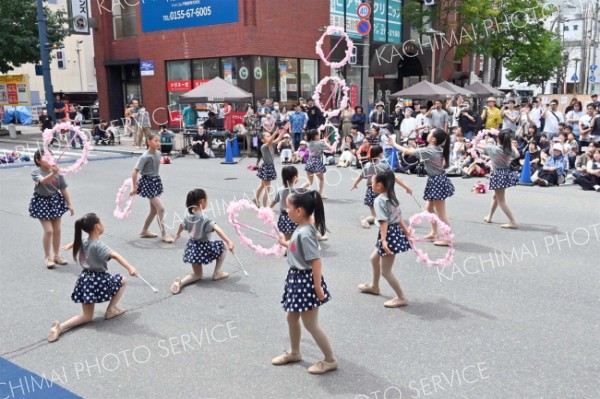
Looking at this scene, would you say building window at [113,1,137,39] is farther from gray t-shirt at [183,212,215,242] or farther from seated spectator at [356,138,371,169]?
gray t-shirt at [183,212,215,242]

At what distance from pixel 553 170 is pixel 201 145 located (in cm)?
1188

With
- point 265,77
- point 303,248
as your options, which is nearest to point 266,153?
point 303,248

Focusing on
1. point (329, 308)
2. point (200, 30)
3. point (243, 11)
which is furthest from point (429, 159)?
point (200, 30)

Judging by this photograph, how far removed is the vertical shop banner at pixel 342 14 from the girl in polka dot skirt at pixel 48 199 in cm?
2192

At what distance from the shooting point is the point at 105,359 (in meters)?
5.14

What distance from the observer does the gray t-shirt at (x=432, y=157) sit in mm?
8445

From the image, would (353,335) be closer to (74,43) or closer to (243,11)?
(243,11)

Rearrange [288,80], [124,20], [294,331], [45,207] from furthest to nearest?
[124,20], [288,80], [45,207], [294,331]

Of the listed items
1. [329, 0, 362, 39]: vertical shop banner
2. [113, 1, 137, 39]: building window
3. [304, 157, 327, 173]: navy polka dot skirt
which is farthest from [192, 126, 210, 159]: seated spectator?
[113, 1, 137, 39]: building window

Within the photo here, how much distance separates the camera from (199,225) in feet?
22.6

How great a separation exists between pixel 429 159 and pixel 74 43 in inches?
1867

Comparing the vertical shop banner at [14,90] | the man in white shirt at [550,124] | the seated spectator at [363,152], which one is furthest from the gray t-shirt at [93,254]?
the vertical shop banner at [14,90]

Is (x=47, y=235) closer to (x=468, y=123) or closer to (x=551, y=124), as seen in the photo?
(x=468, y=123)

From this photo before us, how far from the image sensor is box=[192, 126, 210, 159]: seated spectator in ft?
66.9
